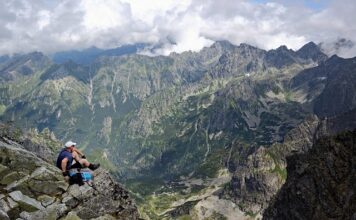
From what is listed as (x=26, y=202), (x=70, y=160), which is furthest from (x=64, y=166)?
(x=26, y=202)

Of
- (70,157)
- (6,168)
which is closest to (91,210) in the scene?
(70,157)

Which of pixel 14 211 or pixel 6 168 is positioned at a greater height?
pixel 6 168

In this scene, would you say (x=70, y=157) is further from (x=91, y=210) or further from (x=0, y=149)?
(x=0, y=149)

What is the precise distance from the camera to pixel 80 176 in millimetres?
47156

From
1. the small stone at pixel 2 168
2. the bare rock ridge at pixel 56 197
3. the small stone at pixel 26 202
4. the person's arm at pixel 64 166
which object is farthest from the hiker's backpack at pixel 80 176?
the small stone at pixel 2 168

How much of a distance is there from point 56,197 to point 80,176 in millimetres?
2938

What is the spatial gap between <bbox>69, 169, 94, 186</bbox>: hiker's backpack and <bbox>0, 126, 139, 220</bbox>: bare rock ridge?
47 cm

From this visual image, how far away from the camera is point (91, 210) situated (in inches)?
1822

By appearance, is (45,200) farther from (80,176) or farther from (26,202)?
(80,176)

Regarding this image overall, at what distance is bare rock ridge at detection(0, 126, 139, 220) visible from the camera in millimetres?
45031

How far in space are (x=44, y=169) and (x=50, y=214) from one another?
733 cm

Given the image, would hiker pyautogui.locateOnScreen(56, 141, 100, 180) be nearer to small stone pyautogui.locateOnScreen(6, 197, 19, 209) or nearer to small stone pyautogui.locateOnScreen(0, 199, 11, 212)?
small stone pyautogui.locateOnScreen(6, 197, 19, 209)

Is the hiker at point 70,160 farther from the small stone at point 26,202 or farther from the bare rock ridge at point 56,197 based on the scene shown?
the small stone at point 26,202

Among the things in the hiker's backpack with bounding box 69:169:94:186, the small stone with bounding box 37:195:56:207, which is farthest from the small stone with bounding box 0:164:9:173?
the hiker's backpack with bounding box 69:169:94:186
